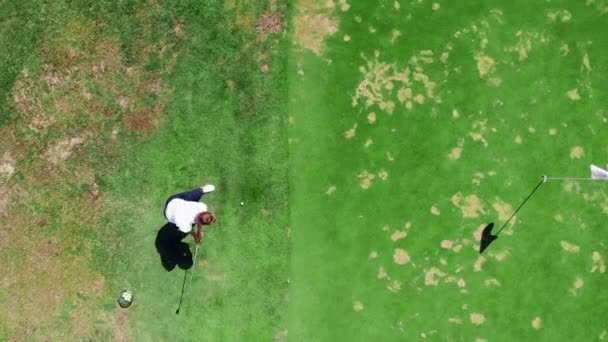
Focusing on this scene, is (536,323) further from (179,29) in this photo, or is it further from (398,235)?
(179,29)

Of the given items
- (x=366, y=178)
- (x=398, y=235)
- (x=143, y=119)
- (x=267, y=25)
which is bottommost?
(x=398, y=235)

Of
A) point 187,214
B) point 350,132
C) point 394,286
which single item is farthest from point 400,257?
point 187,214

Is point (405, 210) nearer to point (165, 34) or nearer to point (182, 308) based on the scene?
point (182, 308)

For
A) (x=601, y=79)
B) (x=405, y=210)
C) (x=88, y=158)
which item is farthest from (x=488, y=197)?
(x=88, y=158)

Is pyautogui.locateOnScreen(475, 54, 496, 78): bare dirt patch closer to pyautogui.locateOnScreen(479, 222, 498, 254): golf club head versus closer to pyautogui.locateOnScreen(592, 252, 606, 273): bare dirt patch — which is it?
pyautogui.locateOnScreen(479, 222, 498, 254): golf club head

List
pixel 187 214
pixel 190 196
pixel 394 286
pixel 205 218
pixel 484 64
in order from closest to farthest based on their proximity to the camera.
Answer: pixel 205 218
pixel 187 214
pixel 190 196
pixel 394 286
pixel 484 64

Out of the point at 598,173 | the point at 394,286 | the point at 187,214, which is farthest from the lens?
the point at 394,286
